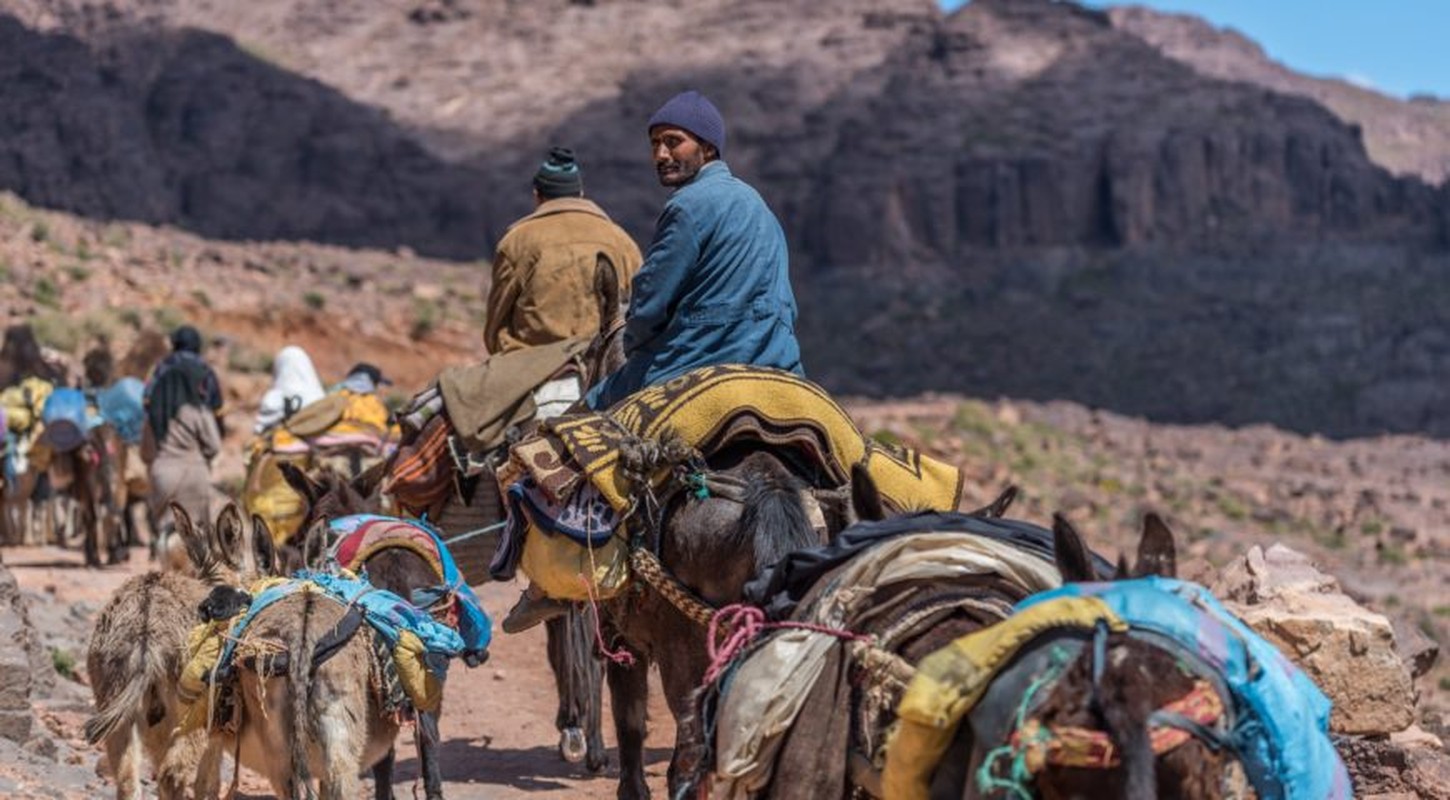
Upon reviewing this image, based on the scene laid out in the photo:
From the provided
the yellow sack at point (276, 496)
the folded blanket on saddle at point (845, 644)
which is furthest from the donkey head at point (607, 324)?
the yellow sack at point (276, 496)

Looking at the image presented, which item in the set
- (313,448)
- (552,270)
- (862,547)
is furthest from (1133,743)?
(313,448)

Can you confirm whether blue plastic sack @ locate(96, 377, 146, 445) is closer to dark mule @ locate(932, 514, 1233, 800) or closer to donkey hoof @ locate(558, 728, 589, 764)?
donkey hoof @ locate(558, 728, 589, 764)

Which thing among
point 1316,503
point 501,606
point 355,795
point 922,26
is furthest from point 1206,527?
point 922,26

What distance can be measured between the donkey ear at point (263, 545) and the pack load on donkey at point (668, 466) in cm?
129

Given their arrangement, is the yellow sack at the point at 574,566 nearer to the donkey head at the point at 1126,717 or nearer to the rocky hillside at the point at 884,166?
the donkey head at the point at 1126,717

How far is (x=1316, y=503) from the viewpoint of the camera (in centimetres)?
5600

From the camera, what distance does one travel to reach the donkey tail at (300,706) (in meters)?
6.71

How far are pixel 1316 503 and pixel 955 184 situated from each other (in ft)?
266

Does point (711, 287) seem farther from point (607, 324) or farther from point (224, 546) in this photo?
point (224, 546)

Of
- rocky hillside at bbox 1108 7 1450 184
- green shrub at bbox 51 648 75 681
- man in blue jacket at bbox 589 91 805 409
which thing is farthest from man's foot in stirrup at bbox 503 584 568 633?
rocky hillside at bbox 1108 7 1450 184

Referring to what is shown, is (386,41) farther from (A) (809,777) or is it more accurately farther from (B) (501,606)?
(A) (809,777)

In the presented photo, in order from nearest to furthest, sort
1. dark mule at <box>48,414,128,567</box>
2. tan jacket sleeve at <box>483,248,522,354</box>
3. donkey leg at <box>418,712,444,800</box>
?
1. donkey leg at <box>418,712,444,800</box>
2. tan jacket sleeve at <box>483,248,522,354</box>
3. dark mule at <box>48,414,128,567</box>

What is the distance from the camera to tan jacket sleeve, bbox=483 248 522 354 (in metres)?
9.88

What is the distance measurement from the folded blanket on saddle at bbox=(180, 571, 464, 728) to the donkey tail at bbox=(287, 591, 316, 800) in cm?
26
